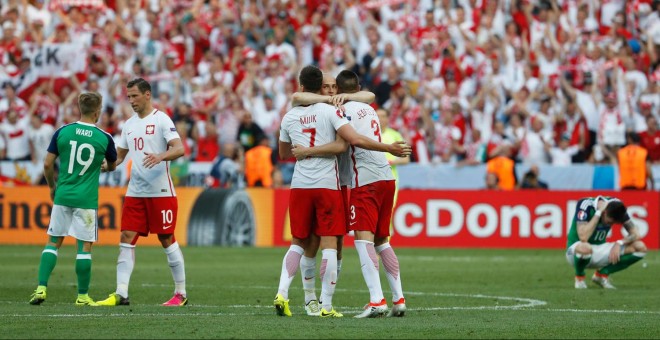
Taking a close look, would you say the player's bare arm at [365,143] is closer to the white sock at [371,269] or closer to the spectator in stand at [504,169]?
the white sock at [371,269]

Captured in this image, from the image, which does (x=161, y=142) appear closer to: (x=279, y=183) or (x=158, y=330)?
(x=158, y=330)

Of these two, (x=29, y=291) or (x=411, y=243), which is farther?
(x=411, y=243)

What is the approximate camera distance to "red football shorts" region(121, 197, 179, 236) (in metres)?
14.1

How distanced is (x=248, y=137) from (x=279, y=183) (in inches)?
59.3

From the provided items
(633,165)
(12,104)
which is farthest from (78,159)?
(12,104)

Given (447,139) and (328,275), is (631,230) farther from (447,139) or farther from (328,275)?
(447,139)

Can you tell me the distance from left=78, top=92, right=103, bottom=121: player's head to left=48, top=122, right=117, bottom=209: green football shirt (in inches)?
4.9

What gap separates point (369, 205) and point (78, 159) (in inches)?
136

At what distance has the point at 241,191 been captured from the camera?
26.8 meters

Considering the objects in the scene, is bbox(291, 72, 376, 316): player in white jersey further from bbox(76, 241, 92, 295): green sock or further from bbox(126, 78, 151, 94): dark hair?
bbox(76, 241, 92, 295): green sock

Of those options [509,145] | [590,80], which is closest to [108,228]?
[509,145]

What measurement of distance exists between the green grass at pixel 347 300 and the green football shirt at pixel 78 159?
118cm

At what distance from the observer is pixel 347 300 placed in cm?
1512

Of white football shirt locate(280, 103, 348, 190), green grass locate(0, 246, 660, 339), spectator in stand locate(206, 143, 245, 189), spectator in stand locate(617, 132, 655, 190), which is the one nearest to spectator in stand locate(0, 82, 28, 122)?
spectator in stand locate(206, 143, 245, 189)
